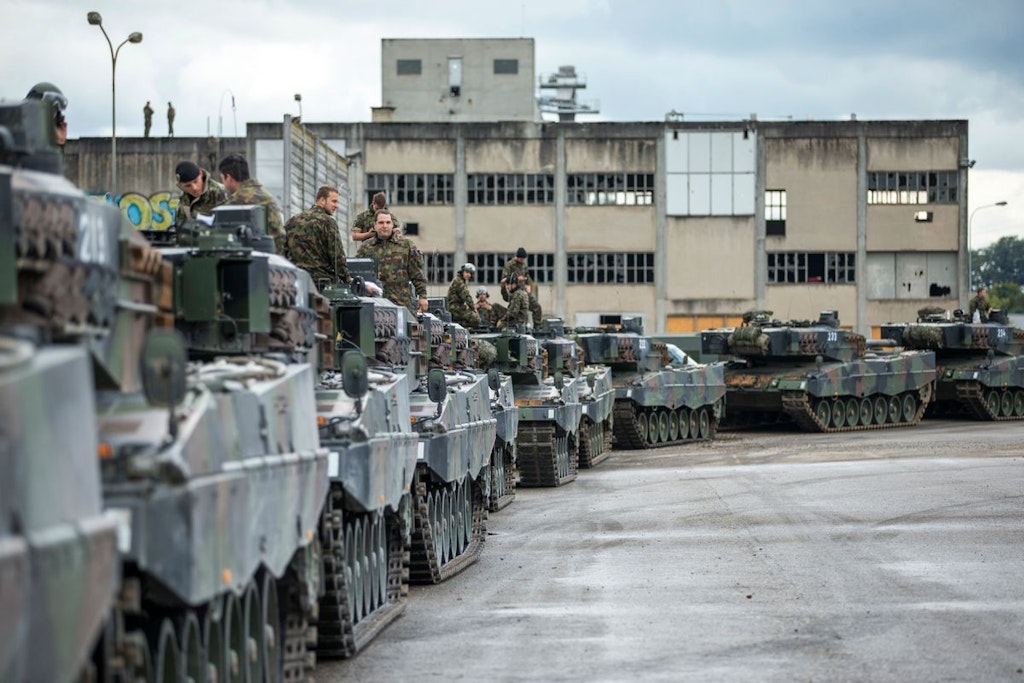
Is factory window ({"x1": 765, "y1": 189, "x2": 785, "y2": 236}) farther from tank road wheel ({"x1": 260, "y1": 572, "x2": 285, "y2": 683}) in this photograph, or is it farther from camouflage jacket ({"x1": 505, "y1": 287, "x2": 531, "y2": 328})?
tank road wheel ({"x1": 260, "y1": 572, "x2": 285, "y2": 683})

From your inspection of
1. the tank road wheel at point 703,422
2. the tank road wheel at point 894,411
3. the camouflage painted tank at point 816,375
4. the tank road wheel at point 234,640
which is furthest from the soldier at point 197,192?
the tank road wheel at point 894,411

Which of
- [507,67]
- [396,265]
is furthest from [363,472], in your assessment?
[507,67]

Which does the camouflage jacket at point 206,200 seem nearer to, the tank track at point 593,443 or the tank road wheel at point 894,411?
the tank track at point 593,443

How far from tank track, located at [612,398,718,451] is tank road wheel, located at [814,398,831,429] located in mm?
2714

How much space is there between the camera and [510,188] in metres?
66.8

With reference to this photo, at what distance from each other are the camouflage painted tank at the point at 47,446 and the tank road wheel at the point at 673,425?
31271 mm

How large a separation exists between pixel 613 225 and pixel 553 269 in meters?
2.78

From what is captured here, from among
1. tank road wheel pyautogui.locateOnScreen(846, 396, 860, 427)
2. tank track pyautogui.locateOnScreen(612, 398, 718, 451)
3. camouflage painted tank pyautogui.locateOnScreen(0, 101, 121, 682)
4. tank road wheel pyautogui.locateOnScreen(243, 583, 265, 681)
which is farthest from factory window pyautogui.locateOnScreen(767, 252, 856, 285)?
camouflage painted tank pyautogui.locateOnScreen(0, 101, 121, 682)

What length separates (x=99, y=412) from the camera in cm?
820

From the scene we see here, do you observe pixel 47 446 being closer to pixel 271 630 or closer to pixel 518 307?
pixel 271 630

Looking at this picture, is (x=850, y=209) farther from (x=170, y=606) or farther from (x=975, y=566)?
(x=170, y=606)

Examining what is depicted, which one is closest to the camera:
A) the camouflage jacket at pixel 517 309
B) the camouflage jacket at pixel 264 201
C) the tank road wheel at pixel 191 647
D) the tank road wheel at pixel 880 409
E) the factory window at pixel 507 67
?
the tank road wheel at pixel 191 647

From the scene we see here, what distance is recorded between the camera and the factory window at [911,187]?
6731cm

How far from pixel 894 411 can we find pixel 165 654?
3691 cm
